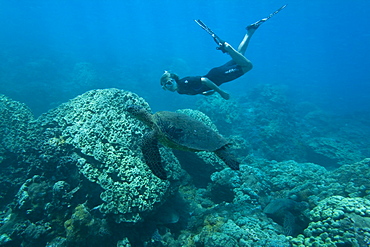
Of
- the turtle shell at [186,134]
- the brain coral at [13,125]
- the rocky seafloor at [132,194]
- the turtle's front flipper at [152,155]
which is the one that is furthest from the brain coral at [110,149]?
the turtle shell at [186,134]

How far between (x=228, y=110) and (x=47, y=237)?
13.7m

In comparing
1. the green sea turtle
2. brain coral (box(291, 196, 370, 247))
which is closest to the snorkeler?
the green sea turtle

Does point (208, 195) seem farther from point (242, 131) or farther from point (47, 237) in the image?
point (242, 131)

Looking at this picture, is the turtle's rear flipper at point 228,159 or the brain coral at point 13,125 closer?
the turtle's rear flipper at point 228,159

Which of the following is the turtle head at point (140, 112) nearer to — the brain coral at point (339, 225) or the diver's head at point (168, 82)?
the diver's head at point (168, 82)

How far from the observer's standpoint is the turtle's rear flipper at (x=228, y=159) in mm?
3271

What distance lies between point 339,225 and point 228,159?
279cm

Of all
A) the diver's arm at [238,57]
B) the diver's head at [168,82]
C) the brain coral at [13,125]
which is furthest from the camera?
the diver's arm at [238,57]

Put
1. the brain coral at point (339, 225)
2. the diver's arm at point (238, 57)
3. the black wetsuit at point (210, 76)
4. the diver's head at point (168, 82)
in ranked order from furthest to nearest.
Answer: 1. the black wetsuit at point (210, 76)
2. the diver's arm at point (238, 57)
3. the diver's head at point (168, 82)
4. the brain coral at point (339, 225)

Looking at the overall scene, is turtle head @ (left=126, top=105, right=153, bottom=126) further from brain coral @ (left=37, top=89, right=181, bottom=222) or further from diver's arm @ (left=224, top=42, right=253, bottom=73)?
diver's arm @ (left=224, top=42, right=253, bottom=73)

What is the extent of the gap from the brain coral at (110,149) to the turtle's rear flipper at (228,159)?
196cm

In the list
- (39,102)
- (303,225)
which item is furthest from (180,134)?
(39,102)

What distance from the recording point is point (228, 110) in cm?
1538

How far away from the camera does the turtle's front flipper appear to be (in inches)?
113
